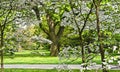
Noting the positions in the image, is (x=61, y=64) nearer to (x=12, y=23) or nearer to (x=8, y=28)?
(x=12, y=23)

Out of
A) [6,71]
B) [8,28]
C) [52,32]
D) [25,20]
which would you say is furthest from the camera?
[52,32]

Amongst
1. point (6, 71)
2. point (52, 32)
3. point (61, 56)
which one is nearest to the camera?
point (61, 56)

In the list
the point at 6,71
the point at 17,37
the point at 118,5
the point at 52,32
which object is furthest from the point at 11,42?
the point at 52,32

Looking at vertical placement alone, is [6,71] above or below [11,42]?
below

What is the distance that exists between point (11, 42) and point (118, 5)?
3.30 metres

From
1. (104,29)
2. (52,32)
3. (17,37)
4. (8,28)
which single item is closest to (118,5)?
(104,29)

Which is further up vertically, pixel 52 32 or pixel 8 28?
→ pixel 8 28

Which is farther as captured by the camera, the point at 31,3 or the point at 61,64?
the point at 31,3

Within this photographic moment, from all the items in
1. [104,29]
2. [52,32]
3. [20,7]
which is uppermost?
[20,7]

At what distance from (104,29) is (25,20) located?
7.63 ft

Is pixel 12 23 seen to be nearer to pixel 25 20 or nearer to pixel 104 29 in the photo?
pixel 25 20

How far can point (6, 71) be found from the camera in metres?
17.2

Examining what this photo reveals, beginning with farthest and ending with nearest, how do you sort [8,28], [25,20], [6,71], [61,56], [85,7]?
[6,71] → [8,28] → [25,20] → [85,7] → [61,56]

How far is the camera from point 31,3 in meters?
8.77
